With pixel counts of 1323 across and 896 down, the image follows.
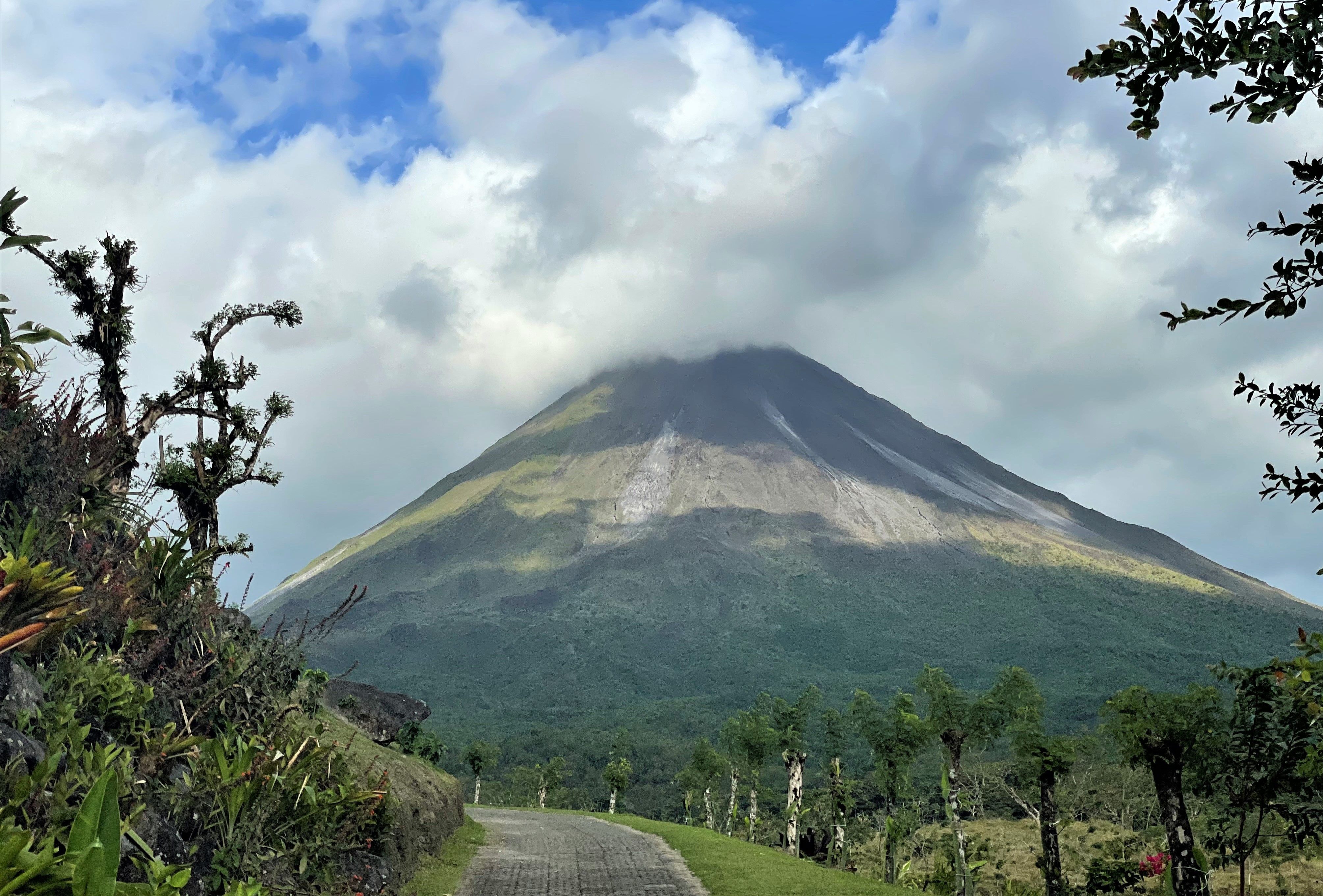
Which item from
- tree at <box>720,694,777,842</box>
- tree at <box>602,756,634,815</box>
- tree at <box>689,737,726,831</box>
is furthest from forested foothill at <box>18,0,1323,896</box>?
tree at <box>602,756,634,815</box>

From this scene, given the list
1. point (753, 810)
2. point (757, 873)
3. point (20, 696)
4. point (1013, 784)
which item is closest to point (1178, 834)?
point (757, 873)

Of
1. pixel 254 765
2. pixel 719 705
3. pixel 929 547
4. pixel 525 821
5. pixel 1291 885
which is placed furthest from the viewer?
pixel 929 547

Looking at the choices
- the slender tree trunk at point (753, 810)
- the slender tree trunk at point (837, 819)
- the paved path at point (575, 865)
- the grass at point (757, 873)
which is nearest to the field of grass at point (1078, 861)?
the slender tree trunk at point (837, 819)

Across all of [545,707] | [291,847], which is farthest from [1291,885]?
[545,707]

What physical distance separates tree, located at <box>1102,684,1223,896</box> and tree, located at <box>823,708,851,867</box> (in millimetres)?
15227

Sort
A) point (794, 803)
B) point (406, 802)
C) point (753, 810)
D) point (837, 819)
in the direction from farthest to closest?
point (753, 810) → point (837, 819) → point (794, 803) → point (406, 802)

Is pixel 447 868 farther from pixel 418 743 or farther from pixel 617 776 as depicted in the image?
pixel 617 776

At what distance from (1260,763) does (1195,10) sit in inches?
280

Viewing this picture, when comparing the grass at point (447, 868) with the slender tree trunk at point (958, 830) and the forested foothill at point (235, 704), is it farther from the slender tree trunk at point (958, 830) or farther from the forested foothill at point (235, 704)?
the slender tree trunk at point (958, 830)

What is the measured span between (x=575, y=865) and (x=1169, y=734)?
10.7 metres

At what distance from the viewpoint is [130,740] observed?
7434 millimetres

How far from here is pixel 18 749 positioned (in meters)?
5.18

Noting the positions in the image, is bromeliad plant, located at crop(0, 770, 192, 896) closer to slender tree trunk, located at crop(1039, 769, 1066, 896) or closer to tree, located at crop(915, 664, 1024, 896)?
tree, located at crop(915, 664, 1024, 896)

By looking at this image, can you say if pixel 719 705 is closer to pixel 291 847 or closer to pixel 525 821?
pixel 525 821
